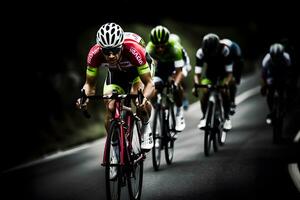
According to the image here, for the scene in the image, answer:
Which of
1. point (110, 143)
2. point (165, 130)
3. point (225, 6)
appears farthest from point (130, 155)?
point (225, 6)

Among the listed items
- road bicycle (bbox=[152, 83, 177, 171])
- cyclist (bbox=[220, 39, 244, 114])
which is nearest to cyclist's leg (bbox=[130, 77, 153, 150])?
road bicycle (bbox=[152, 83, 177, 171])

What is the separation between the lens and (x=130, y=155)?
286 inches

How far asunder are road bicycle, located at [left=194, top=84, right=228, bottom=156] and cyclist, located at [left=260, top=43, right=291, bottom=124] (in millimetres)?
1344

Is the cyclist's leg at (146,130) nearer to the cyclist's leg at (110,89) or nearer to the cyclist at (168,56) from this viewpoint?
the cyclist's leg at (110,89)

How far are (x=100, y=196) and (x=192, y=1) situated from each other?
86.9ft

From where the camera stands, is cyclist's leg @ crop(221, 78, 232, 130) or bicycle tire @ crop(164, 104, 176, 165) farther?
cyclist's leg @ crop(221, 78, 232, 130)

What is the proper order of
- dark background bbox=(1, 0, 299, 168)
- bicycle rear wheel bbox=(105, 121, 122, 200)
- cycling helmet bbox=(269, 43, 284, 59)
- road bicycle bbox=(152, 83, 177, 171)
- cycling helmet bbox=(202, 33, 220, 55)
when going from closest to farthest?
1. bicycle rear wheel bbox=(105, 121, 122, 200)
2. road bicycle bbox=(152, 83, 177, 171)
3. cycling helmet bbox=(202, 33, 220, 55)
4. cycling helmet bbox=(269, 43, 284, 59)
5. dark background bbox=(1, 0, 299, 168)

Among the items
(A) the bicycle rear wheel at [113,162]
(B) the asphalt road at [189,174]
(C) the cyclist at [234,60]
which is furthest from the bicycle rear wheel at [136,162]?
(C) the cyclist at [234,60]

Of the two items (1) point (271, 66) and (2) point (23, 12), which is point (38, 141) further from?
(1) point (271, 66)

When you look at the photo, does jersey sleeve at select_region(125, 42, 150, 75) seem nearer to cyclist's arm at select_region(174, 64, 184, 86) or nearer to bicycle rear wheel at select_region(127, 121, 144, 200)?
bicycle rear wheel at select_region(127, 121, 144, 200)

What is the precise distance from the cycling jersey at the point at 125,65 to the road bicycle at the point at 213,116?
2.69m

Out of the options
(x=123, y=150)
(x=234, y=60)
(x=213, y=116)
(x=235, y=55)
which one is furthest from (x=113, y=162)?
(x=234, y=60)

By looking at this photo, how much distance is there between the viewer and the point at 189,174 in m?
9.67

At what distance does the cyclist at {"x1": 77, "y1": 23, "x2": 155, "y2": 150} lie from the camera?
6.96 meters
